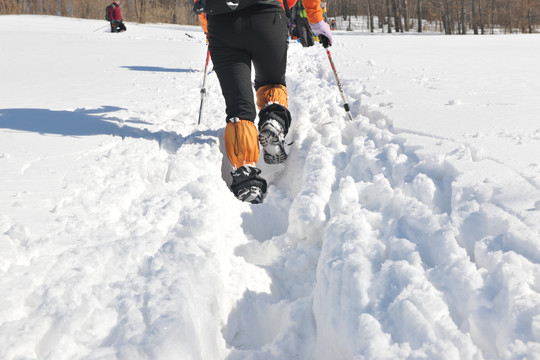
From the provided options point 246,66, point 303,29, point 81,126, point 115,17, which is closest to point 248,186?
point 246,66

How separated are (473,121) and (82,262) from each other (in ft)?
8.12

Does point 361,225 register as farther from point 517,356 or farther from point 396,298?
point 517,356

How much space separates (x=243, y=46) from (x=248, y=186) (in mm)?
870

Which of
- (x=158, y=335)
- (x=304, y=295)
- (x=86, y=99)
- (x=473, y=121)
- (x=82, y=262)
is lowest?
(x=304, y=295)

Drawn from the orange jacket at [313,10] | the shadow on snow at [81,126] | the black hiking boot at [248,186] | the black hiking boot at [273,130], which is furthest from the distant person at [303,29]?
the black hiking boot at [248,186]

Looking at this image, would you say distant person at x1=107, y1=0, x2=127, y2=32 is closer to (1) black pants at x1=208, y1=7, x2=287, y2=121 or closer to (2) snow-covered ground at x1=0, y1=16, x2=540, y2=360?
(2) snow-covered ground at x1=0, y1=16, x2=540, y2=360

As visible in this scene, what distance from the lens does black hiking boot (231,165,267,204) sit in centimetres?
257

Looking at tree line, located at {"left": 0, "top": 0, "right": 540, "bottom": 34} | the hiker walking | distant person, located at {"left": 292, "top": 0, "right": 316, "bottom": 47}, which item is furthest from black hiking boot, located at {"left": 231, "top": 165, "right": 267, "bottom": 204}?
tree line, located at {"left": 0, "top": 0, "right": 540, "bottom": 34}

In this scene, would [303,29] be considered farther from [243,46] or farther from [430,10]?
[430,10]

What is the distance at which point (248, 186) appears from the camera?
2.59 m

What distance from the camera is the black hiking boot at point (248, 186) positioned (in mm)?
2574

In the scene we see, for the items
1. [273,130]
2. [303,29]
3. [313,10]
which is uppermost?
[313,10]

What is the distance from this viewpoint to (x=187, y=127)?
385 centimetres

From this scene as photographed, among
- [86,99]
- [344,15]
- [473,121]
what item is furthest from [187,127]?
[344,15]
